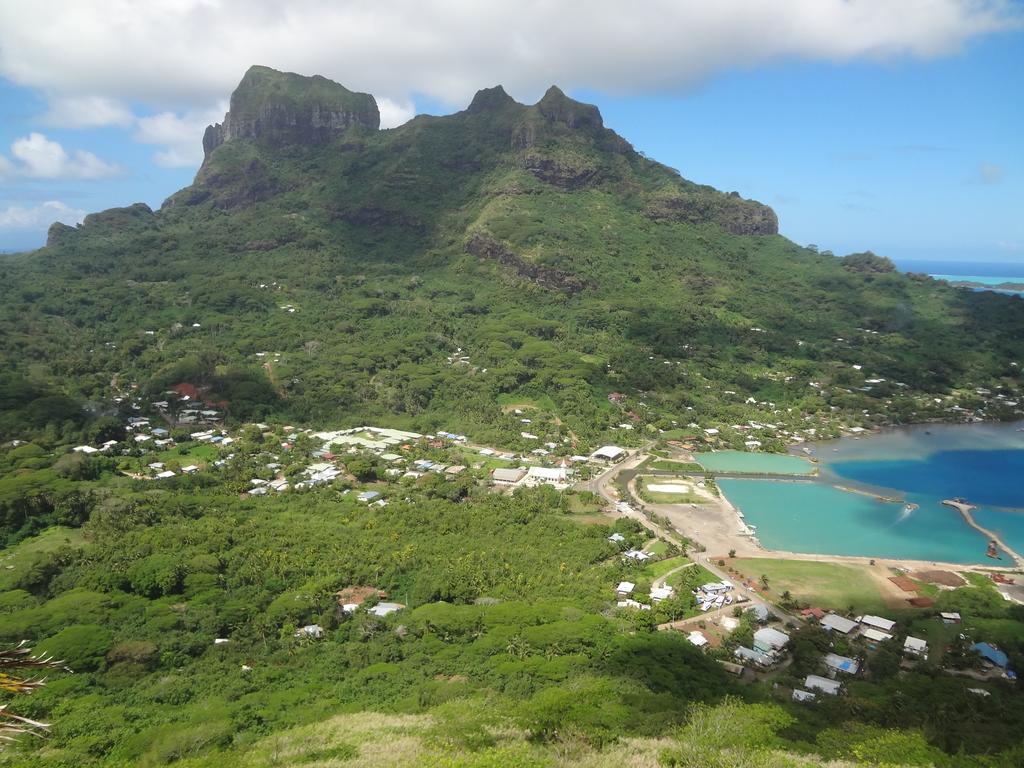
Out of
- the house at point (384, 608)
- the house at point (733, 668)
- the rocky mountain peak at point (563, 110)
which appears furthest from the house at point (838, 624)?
the rocky mountain peak at point (563, 110)

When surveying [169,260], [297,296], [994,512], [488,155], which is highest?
[488,155]

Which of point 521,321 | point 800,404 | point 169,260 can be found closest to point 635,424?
point 800,404

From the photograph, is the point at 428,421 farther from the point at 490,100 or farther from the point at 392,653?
the point at 490,100

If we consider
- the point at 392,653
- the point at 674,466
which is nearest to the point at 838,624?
the point at 392,653

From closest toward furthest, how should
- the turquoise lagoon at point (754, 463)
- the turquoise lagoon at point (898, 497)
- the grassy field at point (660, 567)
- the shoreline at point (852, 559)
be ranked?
the grassy field at point (660, 567) < the shoreline at point (852, 559) < the turquoise lagoon at point (898, 497) < the turquoise lagoon at point (754, 463)

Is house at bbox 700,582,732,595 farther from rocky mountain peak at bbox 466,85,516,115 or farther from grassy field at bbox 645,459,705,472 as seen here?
rocky mountain peak at bbox 466,85,516,115

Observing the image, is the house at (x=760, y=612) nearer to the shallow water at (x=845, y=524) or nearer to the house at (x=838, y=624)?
the house at (x=838, y=624)

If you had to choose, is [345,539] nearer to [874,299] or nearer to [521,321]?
[521,321]
